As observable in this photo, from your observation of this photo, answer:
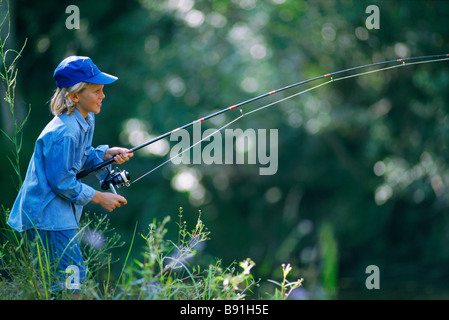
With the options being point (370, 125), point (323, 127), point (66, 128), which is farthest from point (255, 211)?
point (66, 128)

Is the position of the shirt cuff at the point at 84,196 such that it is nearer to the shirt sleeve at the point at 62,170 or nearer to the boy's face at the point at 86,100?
the shirt sleeve at the point at 62,170

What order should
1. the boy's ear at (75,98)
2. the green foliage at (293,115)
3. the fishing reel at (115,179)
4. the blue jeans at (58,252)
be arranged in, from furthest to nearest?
1. the green foliage at (293,115)
2. the fishing reel at (115,179)
3. the boy's ear at (75,98)
4. the blue jeans at (58,252)

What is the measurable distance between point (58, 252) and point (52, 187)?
265mm

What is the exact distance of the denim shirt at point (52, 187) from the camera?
250 centimetres

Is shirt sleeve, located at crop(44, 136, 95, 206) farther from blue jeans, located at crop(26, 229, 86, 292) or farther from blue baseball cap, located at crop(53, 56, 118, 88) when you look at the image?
blue baseball cap, located at crop(53, 56, 118, 88)

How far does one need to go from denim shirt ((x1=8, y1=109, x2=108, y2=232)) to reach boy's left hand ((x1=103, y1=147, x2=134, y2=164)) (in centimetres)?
23

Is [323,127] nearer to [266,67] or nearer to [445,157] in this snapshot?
[266,67]

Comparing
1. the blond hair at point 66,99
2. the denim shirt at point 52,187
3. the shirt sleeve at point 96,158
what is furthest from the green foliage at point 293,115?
the denim shirt at point 52,187

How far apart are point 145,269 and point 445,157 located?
28.5ft

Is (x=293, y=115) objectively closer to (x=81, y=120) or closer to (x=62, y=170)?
(x=81, y=120)

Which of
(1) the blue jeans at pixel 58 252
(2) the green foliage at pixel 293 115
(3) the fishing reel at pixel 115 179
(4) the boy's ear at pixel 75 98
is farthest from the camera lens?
(2) the green foliage at pixel 293 115

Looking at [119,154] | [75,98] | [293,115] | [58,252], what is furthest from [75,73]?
[293,115]

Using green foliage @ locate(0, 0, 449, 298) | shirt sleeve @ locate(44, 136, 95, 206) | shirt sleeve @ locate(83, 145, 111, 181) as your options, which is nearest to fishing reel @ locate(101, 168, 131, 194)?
shirt sleeve @ locate(83, 145, 111, 181)

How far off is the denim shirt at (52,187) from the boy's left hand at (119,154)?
23cm
